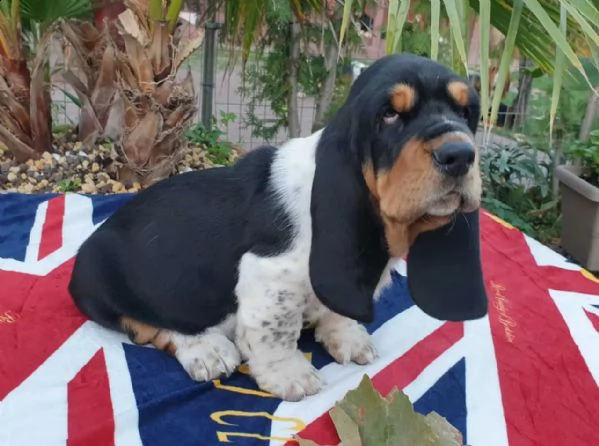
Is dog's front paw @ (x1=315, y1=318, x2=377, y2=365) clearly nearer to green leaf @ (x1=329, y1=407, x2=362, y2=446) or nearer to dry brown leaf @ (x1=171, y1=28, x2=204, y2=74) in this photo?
green leaf @ (x1=329, y1=407, x2=362, y2=446)

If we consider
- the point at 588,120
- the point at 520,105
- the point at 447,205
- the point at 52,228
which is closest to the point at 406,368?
the point at 447,205

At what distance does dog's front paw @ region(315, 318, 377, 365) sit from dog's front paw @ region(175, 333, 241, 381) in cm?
36

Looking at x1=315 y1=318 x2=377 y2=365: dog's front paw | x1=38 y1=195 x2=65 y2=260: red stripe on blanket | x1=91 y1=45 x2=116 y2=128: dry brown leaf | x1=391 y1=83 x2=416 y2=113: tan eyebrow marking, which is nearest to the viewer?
x1=391 y1=83 x2=416 y2=113: tan eyebrow marking

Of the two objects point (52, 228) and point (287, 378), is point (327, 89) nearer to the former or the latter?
point (52, 228)

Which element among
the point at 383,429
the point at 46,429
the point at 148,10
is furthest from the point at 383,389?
the point at 148,10

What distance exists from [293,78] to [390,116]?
12.1ft

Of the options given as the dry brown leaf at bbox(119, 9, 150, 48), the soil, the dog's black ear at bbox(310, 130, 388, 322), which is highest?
the dry brown leaf at bbox(119, 9, 150, 48)

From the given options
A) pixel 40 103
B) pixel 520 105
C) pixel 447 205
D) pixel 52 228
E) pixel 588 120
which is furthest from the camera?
pixel 520 105

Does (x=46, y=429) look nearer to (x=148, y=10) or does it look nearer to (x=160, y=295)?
(x=160, y=295)

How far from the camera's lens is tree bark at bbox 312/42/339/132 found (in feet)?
17.4

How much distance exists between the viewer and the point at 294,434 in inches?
82.7

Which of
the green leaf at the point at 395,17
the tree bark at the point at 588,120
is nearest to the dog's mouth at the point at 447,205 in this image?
the green leaf at the point at 395,17

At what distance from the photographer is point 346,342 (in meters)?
2.49

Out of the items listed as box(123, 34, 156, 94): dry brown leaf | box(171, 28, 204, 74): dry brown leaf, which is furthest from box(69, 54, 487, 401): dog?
box(171, 28, 204, 74): dry brown leaf
